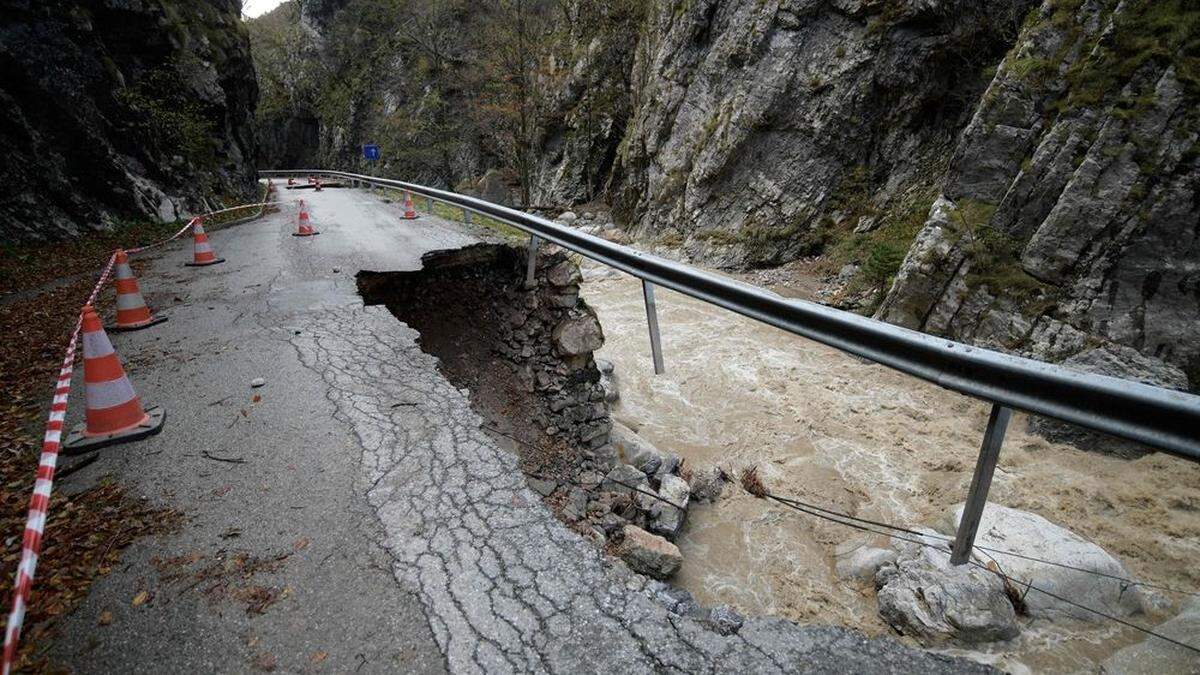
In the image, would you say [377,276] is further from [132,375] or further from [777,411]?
[777,411]

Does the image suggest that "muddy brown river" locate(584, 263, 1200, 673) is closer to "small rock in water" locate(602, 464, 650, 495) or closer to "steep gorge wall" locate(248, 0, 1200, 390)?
"small rock in water" locate(602, 464, 650, 495)

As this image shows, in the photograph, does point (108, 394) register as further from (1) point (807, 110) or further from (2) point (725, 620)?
(1) point (807, 110)

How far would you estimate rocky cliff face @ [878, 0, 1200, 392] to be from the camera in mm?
6273

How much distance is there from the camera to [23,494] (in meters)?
2.62

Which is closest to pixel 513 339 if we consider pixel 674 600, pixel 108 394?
pixel 108 394

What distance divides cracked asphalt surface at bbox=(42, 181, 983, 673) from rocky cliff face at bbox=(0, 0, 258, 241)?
8.52 m

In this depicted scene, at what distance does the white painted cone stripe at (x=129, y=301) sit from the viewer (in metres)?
4.80

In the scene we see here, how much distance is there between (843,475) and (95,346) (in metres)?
6.72

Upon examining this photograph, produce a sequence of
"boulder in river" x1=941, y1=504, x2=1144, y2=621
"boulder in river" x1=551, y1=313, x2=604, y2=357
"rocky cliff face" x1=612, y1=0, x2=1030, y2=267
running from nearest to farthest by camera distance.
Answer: "boulder in river" x1=941, y1=504, x2=1144, y2=621, "boulder in river" x1=551, y1=313, x2=604, y2=357, "rocky cliff face" x1=612, y1=0, x2=1030, y2=267

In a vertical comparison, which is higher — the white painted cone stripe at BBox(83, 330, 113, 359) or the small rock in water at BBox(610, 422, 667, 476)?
the white painted cone stripe at BBox(83, 330, 113, 359)

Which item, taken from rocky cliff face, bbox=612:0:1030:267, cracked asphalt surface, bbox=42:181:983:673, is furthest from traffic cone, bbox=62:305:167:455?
rocky cliff face, bbox=612:0:1030:267

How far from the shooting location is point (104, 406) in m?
3.08

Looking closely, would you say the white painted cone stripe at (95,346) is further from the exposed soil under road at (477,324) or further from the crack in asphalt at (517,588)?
the exposed soil under road at (477,324)

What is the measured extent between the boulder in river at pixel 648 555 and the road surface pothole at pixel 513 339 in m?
0.85
